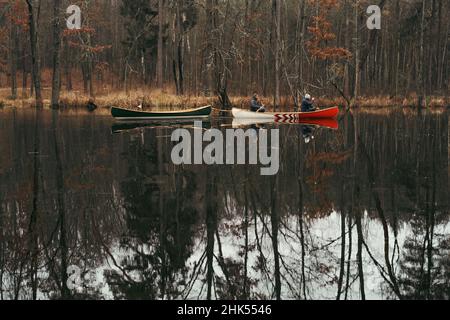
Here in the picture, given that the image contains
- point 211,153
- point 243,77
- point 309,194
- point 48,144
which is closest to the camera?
point 309,194

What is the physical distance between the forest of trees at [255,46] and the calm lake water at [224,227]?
973 inches

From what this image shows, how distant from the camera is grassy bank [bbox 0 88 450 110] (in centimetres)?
3975

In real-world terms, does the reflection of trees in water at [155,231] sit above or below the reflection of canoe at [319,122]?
below

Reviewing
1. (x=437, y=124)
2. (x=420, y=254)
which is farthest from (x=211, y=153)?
(x=437, y=124)

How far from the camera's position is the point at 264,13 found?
57.2 m

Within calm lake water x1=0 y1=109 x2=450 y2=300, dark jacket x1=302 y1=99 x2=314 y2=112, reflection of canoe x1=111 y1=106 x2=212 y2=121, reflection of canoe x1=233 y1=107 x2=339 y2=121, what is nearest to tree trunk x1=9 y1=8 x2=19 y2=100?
reflection of canoe x1=111 y1=106 x2=212 y2=121

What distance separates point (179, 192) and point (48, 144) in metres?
9.75

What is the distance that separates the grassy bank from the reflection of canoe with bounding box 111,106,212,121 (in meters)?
6.44

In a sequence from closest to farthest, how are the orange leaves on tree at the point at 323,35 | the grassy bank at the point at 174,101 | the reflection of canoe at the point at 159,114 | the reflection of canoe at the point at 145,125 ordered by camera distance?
the reflection of canoe at the point at 145,125 < the reflection of canoe at the point at 159,114 < the grassy bank at the point at 174,101 < the orange leaves on tree at the point at 323,35

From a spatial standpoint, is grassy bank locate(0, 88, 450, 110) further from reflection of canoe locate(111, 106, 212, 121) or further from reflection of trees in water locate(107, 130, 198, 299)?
reflection of trees in water locate(107, 130, 198, 299)

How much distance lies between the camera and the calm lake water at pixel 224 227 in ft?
23.5

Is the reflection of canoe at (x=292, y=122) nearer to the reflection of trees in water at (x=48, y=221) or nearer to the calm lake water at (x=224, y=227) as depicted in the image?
the calm lake water at (x=224, y=227)

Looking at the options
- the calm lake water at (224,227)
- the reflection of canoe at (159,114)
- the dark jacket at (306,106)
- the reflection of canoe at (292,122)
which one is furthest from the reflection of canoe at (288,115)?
the calm lake water at (224,227)
